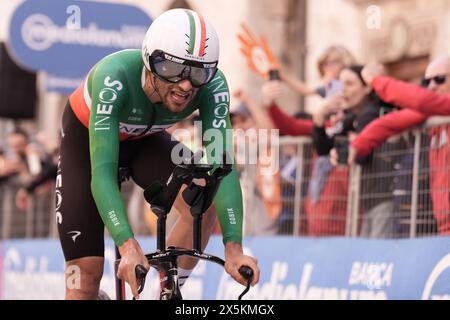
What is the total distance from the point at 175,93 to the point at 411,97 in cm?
302

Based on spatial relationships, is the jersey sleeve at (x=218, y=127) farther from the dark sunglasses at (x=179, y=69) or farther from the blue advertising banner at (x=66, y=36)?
the blue advertising banner at (x=66, y=36)

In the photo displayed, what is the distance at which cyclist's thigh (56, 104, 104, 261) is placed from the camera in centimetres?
645

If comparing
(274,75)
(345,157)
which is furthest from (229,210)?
(274,75)

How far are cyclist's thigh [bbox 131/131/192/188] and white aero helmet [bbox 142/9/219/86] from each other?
0.93m

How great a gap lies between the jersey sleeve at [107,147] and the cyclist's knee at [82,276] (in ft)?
2.67

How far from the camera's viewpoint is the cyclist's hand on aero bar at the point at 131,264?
5398mm

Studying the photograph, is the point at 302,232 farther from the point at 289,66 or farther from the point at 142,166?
the point at 289,66

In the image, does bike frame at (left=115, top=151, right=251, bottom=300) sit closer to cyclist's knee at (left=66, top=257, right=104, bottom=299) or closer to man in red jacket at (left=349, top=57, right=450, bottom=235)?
cyclist's knee at (left=66, top=257, right=104, bottom=299)

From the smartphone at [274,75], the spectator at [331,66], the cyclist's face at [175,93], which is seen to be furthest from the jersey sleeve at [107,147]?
the spectator at [331,66]
